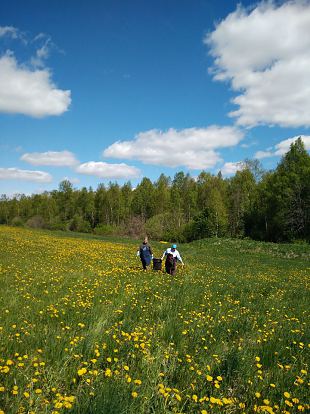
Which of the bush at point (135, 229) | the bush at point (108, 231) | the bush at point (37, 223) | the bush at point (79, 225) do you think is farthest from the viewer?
the bush at point (37, 223)

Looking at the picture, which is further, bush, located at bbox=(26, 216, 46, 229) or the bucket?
bush, located at bbox=(26, 216, 46, 229)

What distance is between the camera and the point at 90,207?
95875 mm

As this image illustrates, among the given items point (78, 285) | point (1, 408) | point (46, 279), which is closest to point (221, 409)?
point (1, 408)

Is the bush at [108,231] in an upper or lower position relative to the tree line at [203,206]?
lower

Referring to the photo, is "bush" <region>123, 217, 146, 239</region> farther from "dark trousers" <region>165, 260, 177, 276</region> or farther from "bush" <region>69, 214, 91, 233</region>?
"dark trousers" <region>165, 260, 177, 276</region>

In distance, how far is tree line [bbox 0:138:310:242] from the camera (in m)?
48.6

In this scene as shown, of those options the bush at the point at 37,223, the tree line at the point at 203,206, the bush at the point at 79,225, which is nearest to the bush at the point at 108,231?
the tree line at the point at 203,206

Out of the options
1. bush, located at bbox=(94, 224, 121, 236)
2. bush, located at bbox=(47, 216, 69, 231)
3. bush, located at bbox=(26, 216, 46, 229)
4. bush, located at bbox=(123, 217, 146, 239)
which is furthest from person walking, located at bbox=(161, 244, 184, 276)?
bush, located at bbox=(26, 216, 46, 229)

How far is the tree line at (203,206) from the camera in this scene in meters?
48.6

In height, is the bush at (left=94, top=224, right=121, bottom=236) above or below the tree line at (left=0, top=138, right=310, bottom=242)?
below

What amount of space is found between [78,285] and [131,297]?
2129 mm

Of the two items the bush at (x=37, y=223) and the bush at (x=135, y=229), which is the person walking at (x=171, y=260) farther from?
the bush at (x=37, y=223)

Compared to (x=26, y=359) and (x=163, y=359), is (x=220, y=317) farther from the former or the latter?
(x=26, y=359)

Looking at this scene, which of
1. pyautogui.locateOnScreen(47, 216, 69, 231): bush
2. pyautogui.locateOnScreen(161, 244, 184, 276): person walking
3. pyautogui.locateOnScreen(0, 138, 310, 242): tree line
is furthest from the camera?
pyautogui.locateOnScreen(47, 216, 69, 231): bush
